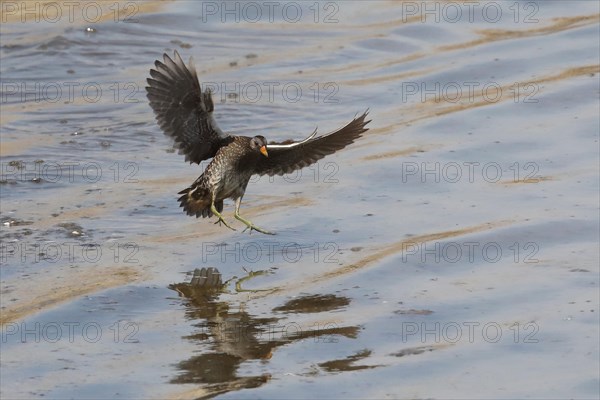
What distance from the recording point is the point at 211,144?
7988 mm

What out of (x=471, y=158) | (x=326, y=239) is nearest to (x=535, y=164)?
(x=471, y=158)

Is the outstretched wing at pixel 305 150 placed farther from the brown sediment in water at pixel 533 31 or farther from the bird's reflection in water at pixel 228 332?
the brown sediment in water at pixel 533 31

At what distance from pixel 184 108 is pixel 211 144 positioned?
38cm

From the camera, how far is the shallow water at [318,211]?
20.4 feet

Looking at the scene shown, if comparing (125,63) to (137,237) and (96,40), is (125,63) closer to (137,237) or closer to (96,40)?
(96,40)

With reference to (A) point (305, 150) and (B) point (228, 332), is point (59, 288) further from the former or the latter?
(A) point (305, 150)

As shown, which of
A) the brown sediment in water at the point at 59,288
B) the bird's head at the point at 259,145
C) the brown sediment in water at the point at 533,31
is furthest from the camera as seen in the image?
the brown sediment in water at the point at 533,31

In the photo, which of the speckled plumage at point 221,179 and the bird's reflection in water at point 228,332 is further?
the speckled plumage at point 221,179

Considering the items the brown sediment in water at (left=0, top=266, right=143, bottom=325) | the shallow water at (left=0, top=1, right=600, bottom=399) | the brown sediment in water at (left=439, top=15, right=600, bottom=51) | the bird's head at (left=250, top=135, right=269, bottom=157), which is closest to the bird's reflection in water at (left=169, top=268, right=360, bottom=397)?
the shallow water at (left=0, top=1, right=600, bottom=399)

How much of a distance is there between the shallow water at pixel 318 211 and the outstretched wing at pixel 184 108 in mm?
588

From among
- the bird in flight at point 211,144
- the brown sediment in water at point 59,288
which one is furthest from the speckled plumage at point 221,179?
the brown sediment in water at point 59,288

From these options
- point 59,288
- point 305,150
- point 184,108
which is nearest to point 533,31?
point 305,150

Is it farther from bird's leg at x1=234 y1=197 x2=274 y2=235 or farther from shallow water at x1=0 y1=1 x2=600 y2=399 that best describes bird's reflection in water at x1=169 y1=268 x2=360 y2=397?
bird's leg at x1=234 y1=197 x2=274 y2=235

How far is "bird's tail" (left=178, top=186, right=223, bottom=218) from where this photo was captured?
807 centimetres
